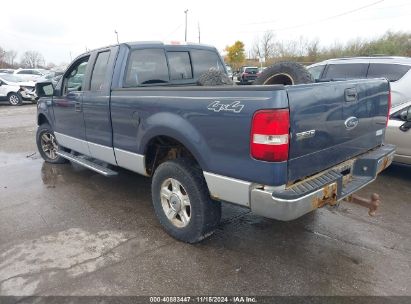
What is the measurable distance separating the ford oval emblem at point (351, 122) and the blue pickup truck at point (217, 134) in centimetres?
2

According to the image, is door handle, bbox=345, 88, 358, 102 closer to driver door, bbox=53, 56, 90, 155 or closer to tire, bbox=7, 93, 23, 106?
driver door, bbox=53, 56, 90, 155

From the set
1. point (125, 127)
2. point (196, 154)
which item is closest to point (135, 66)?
point (125, 127)

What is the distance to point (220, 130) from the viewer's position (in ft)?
9.03

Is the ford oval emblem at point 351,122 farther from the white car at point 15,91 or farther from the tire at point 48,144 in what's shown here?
the white car at point 15,91

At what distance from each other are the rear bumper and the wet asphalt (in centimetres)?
67

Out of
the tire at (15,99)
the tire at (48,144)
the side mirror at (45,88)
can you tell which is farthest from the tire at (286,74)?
the tire at (15,99)

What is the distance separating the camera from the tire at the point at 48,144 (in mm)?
6238

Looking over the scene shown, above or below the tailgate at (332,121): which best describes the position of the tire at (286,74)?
above

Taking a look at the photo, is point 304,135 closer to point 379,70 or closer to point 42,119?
point 42,119

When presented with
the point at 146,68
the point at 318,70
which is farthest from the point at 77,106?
the point at 318,70

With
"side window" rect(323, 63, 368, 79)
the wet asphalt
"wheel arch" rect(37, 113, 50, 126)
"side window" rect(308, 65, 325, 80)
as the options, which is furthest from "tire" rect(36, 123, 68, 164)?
"side window" rect(323, 63, 368, 79)

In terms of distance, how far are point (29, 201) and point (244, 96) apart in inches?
143

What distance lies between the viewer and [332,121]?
2898 mm

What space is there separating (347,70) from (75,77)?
19.0 feet
